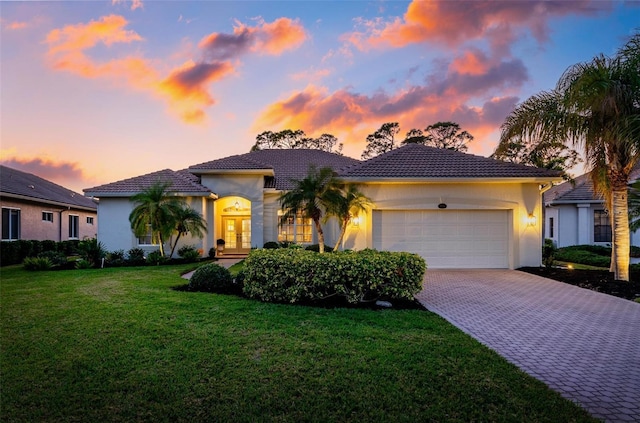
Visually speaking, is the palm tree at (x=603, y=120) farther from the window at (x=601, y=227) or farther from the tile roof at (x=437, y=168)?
the window at (x=601, y=227)

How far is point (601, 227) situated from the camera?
19.2 metres

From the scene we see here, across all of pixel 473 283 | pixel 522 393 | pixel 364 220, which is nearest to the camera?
pixel 522 393

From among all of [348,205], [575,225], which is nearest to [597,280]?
[348,205]

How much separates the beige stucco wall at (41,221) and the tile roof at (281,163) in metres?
8.64

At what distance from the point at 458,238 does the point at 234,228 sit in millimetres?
11702

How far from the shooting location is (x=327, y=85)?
48.5 ft

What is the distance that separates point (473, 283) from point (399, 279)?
163 inches

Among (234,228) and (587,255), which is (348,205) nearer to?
(234,228)

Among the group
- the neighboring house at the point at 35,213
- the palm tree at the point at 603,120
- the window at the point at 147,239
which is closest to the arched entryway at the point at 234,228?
the window at the point at 147,239

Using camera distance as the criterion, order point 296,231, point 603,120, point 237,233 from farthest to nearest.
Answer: point 237,233 → point 296,231 → point 603,120

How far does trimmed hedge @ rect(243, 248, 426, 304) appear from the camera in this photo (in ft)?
22.6

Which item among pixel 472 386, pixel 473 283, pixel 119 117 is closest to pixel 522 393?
pixel 472 386

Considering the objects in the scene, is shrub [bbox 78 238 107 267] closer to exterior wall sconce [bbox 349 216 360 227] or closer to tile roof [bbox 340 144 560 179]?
exterior wall sconce [bbox 349 216 360 227]

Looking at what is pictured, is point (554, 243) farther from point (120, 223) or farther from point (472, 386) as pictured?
point (120, 223)
